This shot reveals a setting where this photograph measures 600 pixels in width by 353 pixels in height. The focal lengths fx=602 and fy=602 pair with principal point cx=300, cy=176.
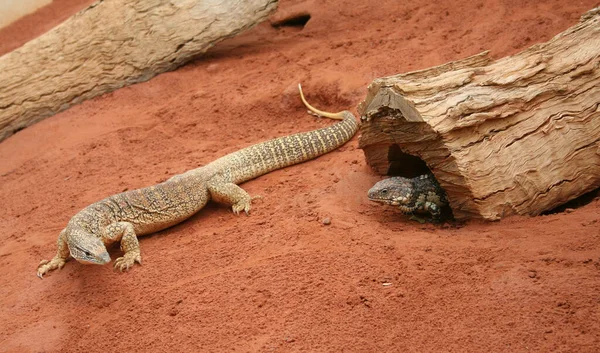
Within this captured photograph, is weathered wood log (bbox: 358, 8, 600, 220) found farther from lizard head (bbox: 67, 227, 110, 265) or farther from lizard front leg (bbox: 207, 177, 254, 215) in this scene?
lizard head (bbox: 67, 227, 110, 265)

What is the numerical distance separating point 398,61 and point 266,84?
200cm

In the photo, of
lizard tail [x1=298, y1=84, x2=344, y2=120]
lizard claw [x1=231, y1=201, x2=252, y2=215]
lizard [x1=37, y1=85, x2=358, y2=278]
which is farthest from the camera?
lizard tail [x1=298, y1=84, x2=344, y2=120]

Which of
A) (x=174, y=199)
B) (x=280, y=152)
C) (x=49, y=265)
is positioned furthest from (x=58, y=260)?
(x=280, y=152)

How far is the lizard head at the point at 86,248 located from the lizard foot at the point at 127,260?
0.18m

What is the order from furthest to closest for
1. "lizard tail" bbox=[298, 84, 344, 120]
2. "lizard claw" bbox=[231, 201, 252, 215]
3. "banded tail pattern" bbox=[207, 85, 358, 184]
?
"lizard tail" bbox=[298, 84, 344, 120] < "banded tail pattern" bbox=[207, 85, 358, 184] < "lizard claw" bbox=[231, 201, 252, 215]

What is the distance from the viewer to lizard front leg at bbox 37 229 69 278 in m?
5.75

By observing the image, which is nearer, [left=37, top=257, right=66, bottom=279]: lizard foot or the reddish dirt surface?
the reddish dirt surface

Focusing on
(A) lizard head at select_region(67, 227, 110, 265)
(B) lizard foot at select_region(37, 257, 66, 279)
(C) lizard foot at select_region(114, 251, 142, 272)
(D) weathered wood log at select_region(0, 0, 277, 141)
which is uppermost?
(D) weathered wood log at select_region(0, 0, 277, 141)

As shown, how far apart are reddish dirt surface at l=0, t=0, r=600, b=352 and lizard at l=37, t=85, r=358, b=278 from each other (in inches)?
5.7

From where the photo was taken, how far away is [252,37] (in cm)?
1082

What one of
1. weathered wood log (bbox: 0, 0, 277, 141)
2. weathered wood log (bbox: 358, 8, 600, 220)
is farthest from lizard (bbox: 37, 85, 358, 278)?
weathered wood log (bbox: 0, 0, 277, 141)

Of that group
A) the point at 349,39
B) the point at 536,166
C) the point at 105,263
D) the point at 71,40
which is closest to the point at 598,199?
the point at 536,166

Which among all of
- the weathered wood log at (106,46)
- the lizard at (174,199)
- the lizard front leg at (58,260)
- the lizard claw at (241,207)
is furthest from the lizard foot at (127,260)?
the weathered wood log at (106,46)

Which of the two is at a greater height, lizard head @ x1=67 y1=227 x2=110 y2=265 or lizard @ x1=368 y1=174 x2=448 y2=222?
lizard head @ x1=67 y1=227 x2=110 y2=265
